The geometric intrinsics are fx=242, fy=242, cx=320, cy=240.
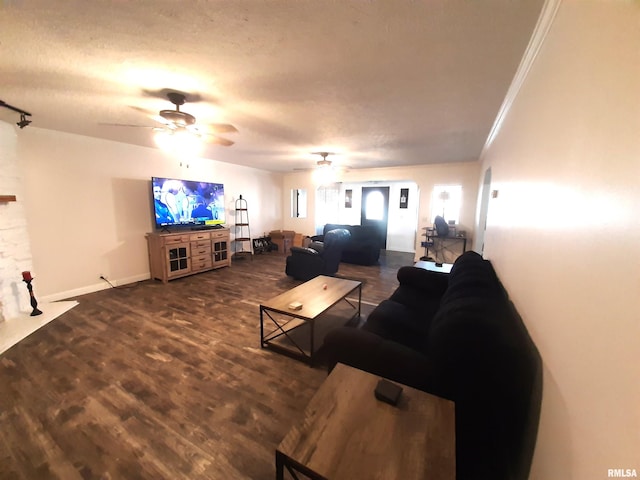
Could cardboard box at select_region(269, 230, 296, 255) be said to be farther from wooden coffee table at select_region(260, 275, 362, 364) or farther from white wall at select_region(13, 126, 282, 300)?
wooden coffee table at select_region(260, 275, 362, 364)

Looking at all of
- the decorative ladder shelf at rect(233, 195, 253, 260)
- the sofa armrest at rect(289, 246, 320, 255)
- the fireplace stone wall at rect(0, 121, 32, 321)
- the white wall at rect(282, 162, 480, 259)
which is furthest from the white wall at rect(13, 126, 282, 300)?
the white wall at rect(282, 162, 480, 259)

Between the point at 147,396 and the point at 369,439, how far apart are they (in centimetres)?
182

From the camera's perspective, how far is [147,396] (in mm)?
1830

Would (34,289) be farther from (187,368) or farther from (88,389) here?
(187,368)

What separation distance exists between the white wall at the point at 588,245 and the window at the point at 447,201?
184 inches

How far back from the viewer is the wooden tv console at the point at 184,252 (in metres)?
4.30

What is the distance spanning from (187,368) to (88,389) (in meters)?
0.68

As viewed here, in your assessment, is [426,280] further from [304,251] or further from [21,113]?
[21,113]

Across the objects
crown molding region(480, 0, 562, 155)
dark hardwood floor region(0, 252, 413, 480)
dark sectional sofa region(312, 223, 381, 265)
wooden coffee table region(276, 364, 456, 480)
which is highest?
crown molding region(480, 0, 562, 155)

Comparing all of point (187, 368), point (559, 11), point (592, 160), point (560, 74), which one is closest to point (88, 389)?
point (187, 368)

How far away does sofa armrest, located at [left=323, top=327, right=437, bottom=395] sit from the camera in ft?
4.23

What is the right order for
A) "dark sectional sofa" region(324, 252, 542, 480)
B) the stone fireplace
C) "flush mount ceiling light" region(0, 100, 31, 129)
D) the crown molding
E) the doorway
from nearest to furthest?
"dark sectional sofa" region(324, 252, 542, 480)
the crown molding
"flush mount ceiling light" region(0, 100, 31, 129)
the stone fireplace
the doorway

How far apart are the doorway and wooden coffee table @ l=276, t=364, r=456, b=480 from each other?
6743 millimetres

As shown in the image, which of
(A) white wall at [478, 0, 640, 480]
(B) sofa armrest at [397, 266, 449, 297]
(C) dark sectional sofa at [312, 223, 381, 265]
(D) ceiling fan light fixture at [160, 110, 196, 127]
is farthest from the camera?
(C) dark sectional sofa at [312, 223, 381, 265]
